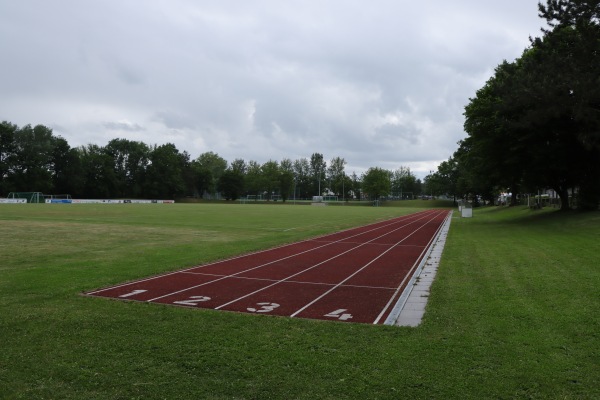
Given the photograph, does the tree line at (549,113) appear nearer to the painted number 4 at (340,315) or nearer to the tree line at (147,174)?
the painted number 4 at (340,315)

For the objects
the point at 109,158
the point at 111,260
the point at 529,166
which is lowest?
the point at 111,260

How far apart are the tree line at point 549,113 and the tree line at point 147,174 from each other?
101 m

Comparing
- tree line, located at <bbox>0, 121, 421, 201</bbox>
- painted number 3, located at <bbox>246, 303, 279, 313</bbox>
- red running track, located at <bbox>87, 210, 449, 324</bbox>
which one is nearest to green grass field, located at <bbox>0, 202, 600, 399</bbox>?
painted number 3, located at <bbox>246, 303, 279, 313</bbox>

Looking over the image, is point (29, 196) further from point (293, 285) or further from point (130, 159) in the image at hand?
point (293, 285)

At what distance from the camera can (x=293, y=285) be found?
10445 millimetres

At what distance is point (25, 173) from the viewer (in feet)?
338

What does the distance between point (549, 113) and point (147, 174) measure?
120 m

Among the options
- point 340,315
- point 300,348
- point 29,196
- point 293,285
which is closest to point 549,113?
point 293,285

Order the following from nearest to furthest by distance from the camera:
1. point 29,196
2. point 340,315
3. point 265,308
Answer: point 340,315 < point 265,308 < point 29,196

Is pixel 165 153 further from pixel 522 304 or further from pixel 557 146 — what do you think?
pixel 522 304

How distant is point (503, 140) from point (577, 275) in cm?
2253

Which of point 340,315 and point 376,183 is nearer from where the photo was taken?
point 340,315

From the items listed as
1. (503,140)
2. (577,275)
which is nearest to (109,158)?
(503,140)

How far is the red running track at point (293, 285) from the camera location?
8.26m
